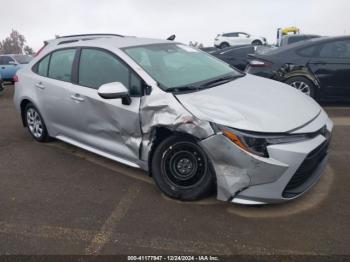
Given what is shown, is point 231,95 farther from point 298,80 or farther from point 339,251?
point 298,80

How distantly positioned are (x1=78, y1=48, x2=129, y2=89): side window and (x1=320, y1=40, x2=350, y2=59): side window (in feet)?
15.3

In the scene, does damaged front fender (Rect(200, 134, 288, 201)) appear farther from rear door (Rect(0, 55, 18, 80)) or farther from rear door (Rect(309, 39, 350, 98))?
rear door (Rect(0, 55, 18, 80))

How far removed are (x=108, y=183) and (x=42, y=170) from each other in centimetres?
104

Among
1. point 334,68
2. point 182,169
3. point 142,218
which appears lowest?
point 142,218

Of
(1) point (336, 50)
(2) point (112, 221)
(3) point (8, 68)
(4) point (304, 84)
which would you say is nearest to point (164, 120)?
(2) point (112, 221)

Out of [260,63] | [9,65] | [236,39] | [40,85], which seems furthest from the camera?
[236,39]

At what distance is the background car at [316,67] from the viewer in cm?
703

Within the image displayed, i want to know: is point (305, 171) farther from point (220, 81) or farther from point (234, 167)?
point (220, 81)

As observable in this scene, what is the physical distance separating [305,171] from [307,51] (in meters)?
4.58

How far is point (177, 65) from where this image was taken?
4230mm

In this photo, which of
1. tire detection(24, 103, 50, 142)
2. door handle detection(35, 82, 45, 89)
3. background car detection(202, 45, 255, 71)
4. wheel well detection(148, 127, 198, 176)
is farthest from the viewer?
background car detection(202, 45, 255, 71)

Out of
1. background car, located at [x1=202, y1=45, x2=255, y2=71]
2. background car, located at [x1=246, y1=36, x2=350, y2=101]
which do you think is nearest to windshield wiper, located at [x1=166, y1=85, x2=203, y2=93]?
background car, located at [x1=246, y1=36, x2=350, y2=101]

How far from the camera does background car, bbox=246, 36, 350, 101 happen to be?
7.03 meters

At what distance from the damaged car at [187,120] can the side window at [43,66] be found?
273 mm
